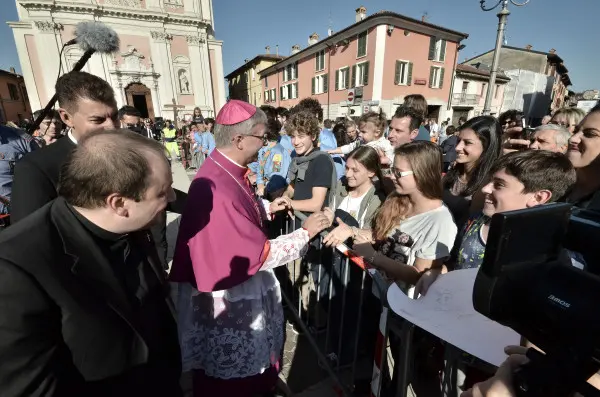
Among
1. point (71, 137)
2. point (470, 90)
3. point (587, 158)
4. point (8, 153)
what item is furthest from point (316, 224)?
point (470, 90)

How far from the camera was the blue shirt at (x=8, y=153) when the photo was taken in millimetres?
3602

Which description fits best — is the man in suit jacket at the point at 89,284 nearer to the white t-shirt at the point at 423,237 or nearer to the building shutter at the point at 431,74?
the white t-shirt at the point at 423,237

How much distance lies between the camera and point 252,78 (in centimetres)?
4647

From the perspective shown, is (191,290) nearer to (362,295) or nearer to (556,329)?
(362,295)

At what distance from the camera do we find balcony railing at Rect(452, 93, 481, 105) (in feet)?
93.1

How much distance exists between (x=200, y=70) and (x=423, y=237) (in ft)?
113

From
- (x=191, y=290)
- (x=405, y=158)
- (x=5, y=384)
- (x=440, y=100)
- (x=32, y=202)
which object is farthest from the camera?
(x=440, y=100)

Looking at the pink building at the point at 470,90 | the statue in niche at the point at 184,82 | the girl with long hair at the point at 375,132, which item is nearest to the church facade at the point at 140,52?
the statue in niche at the point at 184,82

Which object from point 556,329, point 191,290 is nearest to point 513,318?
point 556,329

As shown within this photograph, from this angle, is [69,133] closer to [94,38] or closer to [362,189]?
[94,38]

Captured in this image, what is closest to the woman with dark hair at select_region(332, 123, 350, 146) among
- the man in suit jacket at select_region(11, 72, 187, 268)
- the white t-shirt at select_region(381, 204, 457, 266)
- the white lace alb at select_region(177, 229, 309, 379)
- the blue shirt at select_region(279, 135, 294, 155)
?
the blue shirt at select_region(279, 135, 294, 155)

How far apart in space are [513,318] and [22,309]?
49.2 inches

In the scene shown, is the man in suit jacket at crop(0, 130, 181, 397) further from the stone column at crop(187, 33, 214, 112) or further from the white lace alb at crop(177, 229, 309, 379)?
the stone column at crop(187, 33, 214, 112)

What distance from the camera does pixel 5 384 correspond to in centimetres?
78
